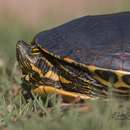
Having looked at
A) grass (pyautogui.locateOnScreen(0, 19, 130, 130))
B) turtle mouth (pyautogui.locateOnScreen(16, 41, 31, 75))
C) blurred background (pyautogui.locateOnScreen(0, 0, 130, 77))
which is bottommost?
grass (pyautogui.locateOnScreen(0, 19, 130, 130))

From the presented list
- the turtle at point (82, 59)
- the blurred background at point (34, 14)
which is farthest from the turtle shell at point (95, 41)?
the blurred background at point (34, 14)

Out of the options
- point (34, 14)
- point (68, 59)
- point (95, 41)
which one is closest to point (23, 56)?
point (68, 59)

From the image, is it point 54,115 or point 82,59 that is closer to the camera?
point 54,115

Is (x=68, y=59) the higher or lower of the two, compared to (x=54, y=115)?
higher

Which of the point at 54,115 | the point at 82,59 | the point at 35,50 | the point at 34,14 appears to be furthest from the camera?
the point at 34,14

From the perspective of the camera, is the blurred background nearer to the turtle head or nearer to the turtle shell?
the turtle head

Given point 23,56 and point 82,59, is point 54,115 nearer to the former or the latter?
point 82,59

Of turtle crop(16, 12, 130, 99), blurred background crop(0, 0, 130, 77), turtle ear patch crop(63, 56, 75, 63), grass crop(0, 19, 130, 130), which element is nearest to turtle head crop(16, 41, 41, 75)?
turtle crop(16, 12, 130, 99)
